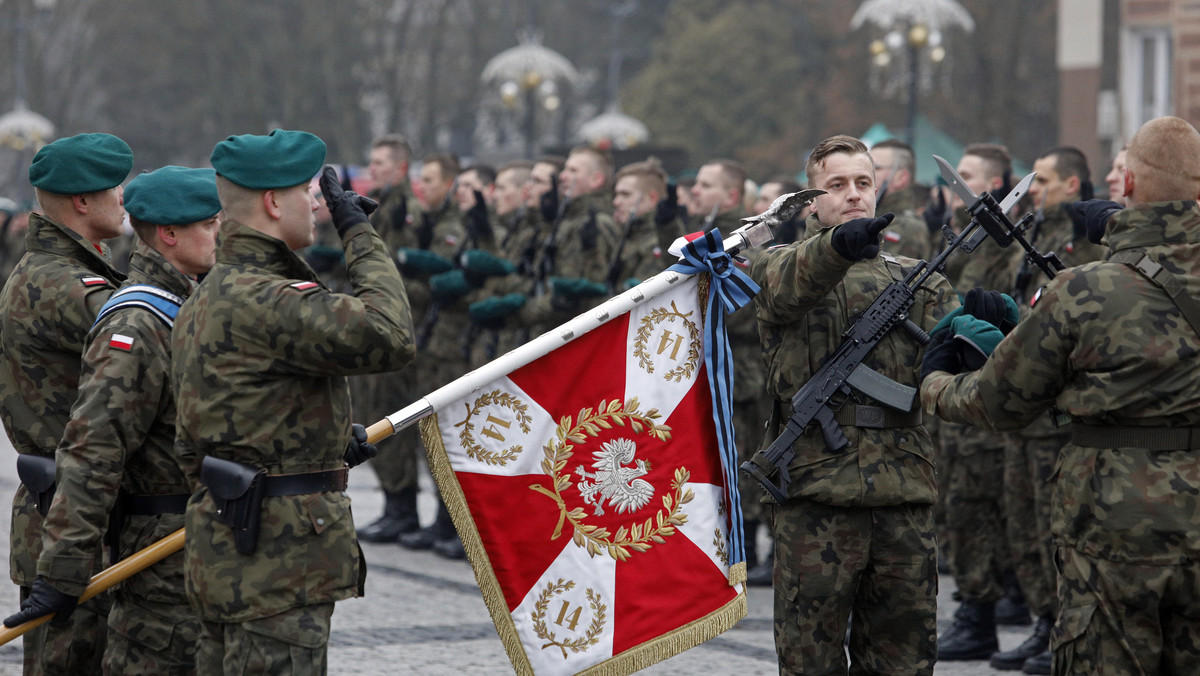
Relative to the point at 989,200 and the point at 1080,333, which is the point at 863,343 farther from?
the point at 1080,333

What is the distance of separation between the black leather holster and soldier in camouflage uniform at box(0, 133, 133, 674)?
980 millimetres

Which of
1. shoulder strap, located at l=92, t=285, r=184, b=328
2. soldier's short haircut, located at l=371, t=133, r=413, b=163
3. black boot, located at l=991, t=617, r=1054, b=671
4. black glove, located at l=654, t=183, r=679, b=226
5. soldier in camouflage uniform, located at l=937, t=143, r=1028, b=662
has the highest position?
soldier's short haircut, located at l=371, t=133, r=413, b=163

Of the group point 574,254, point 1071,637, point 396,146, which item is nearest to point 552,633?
point 1071,637

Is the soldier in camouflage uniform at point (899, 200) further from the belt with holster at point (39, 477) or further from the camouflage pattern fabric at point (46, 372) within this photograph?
the belt with holster at point (39, 477)

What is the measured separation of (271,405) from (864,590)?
2070 mm

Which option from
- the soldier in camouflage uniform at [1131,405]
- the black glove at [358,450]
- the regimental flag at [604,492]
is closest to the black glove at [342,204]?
the black glove at [358,450]

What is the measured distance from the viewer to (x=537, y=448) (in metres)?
4.62

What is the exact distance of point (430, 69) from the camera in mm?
42281

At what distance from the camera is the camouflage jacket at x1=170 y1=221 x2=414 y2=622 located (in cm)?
360

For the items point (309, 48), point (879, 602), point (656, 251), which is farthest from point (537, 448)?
point (309, 48)

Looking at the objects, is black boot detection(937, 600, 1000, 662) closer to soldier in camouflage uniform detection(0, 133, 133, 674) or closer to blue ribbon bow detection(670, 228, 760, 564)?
blue ribbon bow detection(670, 228, 760, 564)

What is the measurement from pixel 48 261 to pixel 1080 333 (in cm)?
322

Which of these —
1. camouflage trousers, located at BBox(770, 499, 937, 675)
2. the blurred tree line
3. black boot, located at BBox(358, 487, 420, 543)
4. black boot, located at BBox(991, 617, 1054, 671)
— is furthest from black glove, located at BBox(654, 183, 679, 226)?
the blurred tree line

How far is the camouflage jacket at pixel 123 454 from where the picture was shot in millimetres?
→ 3928
